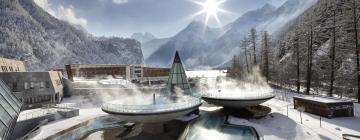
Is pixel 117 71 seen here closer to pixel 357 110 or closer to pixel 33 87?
pixel 33 87

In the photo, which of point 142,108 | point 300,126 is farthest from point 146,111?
point 300,126

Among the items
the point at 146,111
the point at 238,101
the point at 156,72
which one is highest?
the point at 156,72

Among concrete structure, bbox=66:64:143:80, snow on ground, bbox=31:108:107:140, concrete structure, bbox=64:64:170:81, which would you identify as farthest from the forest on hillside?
concrete structure, bbox=66:64:143:80

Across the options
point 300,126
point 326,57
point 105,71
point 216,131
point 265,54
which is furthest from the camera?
point 105,71

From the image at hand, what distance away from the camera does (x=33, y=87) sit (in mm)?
29547

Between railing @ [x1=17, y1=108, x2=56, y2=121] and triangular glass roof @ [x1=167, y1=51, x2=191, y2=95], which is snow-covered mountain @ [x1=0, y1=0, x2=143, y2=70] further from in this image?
triangular glass roof @ [x1=167, y1=51, x2=191, y2=95]

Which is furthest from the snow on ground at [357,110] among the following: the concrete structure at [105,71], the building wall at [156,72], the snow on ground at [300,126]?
the concrete structure at [105,71]

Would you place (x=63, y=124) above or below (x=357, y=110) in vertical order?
below

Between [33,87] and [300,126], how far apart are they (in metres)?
35.0

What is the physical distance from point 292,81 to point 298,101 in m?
27.1

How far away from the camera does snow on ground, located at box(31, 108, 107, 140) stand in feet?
62.1

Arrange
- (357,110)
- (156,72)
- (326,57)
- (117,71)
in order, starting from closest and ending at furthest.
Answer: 1. (357,110)
2. (326,57)
3. (117,71)
4. (156,72)

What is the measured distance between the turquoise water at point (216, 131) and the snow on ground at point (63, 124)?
13.1 meters

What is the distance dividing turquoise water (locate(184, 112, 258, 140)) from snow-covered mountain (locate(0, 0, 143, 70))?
152 metres
